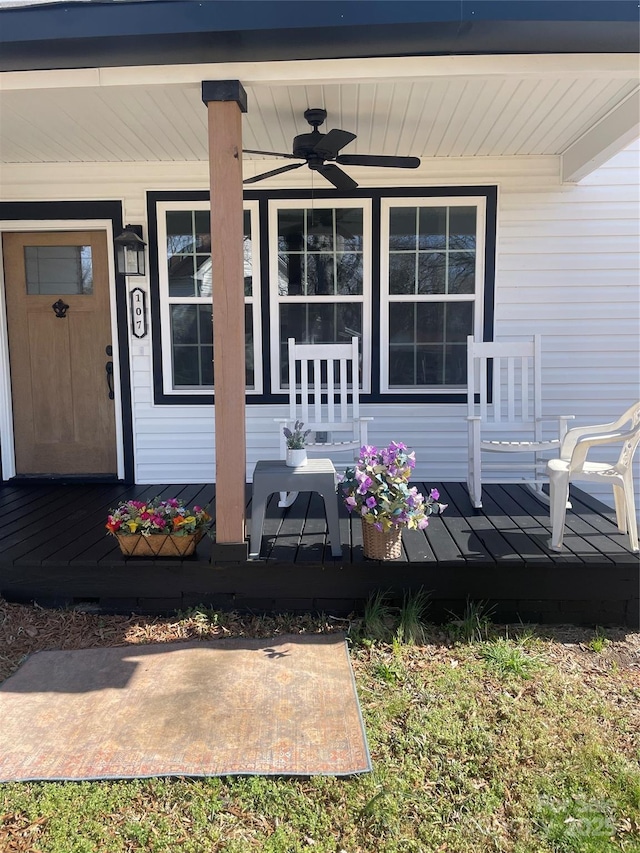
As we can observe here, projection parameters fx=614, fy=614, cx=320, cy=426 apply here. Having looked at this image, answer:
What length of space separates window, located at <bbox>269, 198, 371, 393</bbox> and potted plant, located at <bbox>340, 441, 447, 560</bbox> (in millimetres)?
1544

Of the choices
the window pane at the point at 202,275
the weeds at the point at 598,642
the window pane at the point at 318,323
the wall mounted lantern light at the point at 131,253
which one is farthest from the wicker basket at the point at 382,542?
the wall mounted lantern light at the point at 131,253

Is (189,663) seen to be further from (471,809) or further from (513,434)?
(513,434)

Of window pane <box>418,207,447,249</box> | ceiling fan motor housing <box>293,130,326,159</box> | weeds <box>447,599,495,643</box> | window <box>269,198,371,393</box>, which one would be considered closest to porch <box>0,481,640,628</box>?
weeds <box>447,599,495,643</box>

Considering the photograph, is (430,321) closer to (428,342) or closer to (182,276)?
(428,342)

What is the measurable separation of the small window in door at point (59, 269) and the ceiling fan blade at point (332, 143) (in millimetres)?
2000

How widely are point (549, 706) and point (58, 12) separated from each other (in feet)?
10.7

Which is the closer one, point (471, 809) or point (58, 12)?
point (471, 809)

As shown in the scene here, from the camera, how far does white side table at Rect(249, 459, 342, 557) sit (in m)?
2.78

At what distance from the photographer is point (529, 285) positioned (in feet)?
13.8

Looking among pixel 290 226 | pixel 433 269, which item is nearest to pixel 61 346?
pixel 290 226

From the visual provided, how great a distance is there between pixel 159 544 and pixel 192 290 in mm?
2055

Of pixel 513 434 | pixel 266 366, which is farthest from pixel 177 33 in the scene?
pixel 513 434

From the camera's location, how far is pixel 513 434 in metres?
4.28

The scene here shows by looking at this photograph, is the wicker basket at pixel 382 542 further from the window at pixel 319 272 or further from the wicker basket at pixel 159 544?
the window at pixel 319 272
